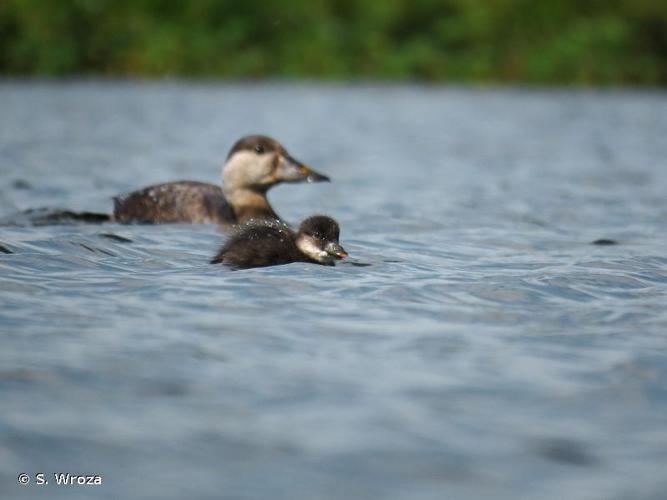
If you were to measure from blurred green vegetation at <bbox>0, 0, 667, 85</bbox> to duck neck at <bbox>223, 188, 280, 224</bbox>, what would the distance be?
137 feet

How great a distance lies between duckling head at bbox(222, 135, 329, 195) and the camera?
10.7 m

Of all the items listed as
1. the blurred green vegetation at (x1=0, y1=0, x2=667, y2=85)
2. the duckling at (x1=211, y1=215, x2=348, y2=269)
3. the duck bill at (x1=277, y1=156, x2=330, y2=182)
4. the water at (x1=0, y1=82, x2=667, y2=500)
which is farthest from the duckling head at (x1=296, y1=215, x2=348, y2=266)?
the blurred green vegetation at (x1=0, y1=0, x2=667, y2=85)

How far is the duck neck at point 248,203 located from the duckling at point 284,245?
241 centimetres

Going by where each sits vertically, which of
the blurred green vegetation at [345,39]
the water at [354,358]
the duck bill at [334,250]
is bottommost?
the water at [354,358]

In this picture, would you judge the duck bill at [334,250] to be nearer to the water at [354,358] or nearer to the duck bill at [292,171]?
the water at [354,358]

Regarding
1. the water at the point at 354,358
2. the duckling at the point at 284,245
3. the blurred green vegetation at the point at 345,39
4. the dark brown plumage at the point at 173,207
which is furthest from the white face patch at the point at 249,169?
the blurred green vegetation at the point at 345,39

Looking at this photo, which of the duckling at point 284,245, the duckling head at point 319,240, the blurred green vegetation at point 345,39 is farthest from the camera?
the blurred green vegetation at point 345,39

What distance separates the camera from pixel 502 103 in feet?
137

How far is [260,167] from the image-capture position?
10680mm

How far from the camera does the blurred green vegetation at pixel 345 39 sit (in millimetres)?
51531

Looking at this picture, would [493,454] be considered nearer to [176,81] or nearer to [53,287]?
[53,287]

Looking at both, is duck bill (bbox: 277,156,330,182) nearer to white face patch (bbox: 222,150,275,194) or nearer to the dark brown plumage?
white face patch (bbox: 222,150,275,194)

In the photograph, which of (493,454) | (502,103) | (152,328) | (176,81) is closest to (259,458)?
(493,454)

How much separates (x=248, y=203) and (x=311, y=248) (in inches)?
110
